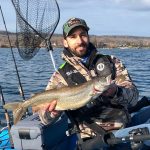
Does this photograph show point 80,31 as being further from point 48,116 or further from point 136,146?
point 136,146

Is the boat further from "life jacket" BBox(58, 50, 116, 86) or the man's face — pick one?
the man's face

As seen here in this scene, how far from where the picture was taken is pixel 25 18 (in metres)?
8.09

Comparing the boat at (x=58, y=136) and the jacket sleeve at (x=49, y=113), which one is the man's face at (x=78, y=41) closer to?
the jacket sleeve at (x=49, y=113)

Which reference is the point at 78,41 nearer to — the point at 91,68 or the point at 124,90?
the point at 91,68

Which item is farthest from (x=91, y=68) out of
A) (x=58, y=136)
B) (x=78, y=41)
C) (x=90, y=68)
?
(x=58, y=136)

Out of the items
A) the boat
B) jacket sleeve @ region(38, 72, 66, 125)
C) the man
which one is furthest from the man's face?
the boat

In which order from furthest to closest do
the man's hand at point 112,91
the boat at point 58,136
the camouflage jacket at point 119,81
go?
the camouflage jacket at point 119,81, the boat at point 58,136, the man's hand at point 112,91

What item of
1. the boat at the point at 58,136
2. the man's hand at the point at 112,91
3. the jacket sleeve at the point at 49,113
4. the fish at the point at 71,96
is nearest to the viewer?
the fish at the point at 71,96

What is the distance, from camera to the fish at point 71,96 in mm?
5234

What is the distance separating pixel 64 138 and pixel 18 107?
0.94 meters

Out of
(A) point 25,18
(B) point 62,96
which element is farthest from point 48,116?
(A) point 25,18

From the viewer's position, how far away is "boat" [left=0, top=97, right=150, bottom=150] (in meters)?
5.62

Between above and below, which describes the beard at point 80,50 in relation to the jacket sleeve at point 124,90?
above

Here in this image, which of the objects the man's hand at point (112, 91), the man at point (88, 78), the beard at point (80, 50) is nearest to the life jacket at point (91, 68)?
the man at point (88, 78)
